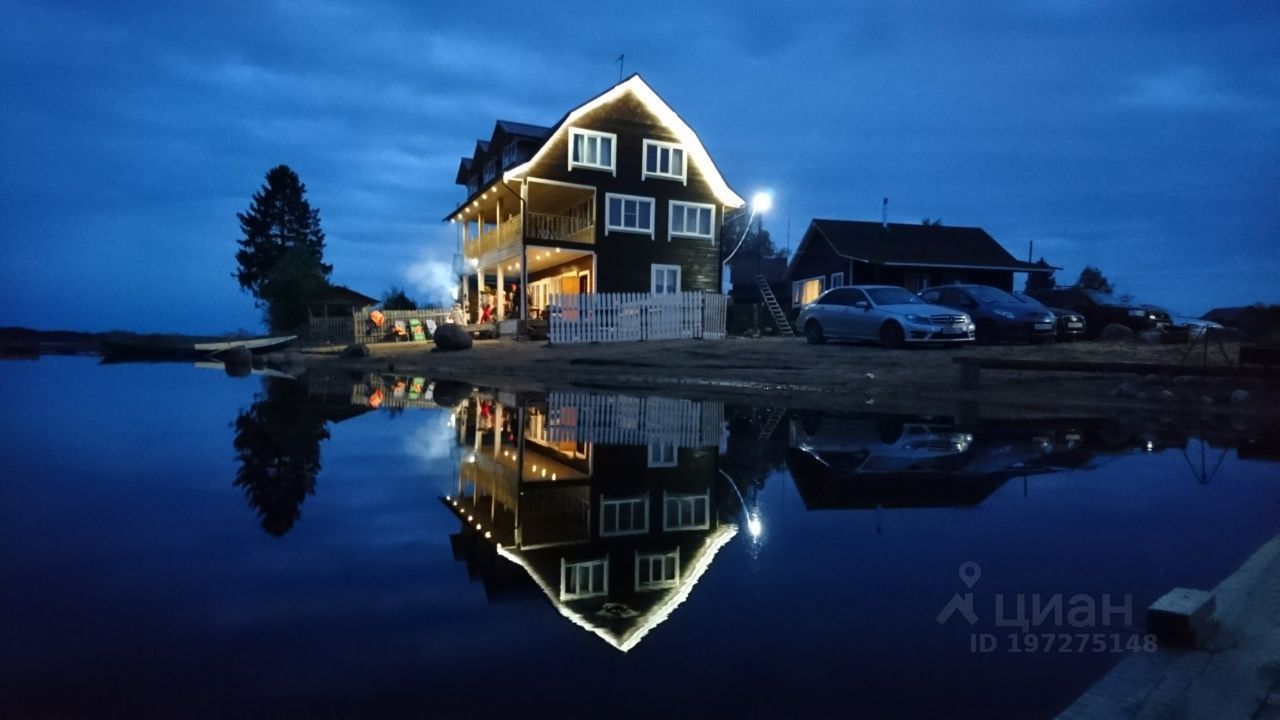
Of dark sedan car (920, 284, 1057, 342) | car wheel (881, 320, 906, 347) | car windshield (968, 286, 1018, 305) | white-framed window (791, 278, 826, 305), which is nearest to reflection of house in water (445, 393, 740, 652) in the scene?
car wheel (881, 320, 906, 347)

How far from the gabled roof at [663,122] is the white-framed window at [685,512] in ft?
82.4

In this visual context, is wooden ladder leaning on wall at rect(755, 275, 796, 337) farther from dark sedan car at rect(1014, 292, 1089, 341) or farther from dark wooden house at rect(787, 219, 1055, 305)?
dark sedan car at rect(1014, 292, 1089, 341)

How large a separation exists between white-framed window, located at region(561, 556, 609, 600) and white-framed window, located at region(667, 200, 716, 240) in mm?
28467

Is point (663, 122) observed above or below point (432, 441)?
above

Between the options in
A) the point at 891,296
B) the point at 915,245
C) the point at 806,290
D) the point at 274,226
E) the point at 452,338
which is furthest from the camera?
the point at 274,226

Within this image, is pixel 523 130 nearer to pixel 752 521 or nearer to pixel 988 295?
pixel 988 295

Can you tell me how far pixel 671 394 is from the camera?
13781 millimetres

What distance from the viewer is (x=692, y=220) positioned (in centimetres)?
3184

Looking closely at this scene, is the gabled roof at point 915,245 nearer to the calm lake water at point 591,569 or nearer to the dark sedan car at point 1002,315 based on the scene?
the dark sedan car at point 1002,315

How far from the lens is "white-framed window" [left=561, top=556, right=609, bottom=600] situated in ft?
10.9

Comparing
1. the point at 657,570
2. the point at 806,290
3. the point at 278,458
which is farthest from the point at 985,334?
the point at 806,290

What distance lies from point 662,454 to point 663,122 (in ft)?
87.4

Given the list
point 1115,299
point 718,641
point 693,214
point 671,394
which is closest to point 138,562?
point 718,641

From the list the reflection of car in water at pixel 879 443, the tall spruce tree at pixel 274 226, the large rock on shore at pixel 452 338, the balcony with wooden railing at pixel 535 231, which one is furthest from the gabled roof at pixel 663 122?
the tall spruce tree at pixel 274 226
